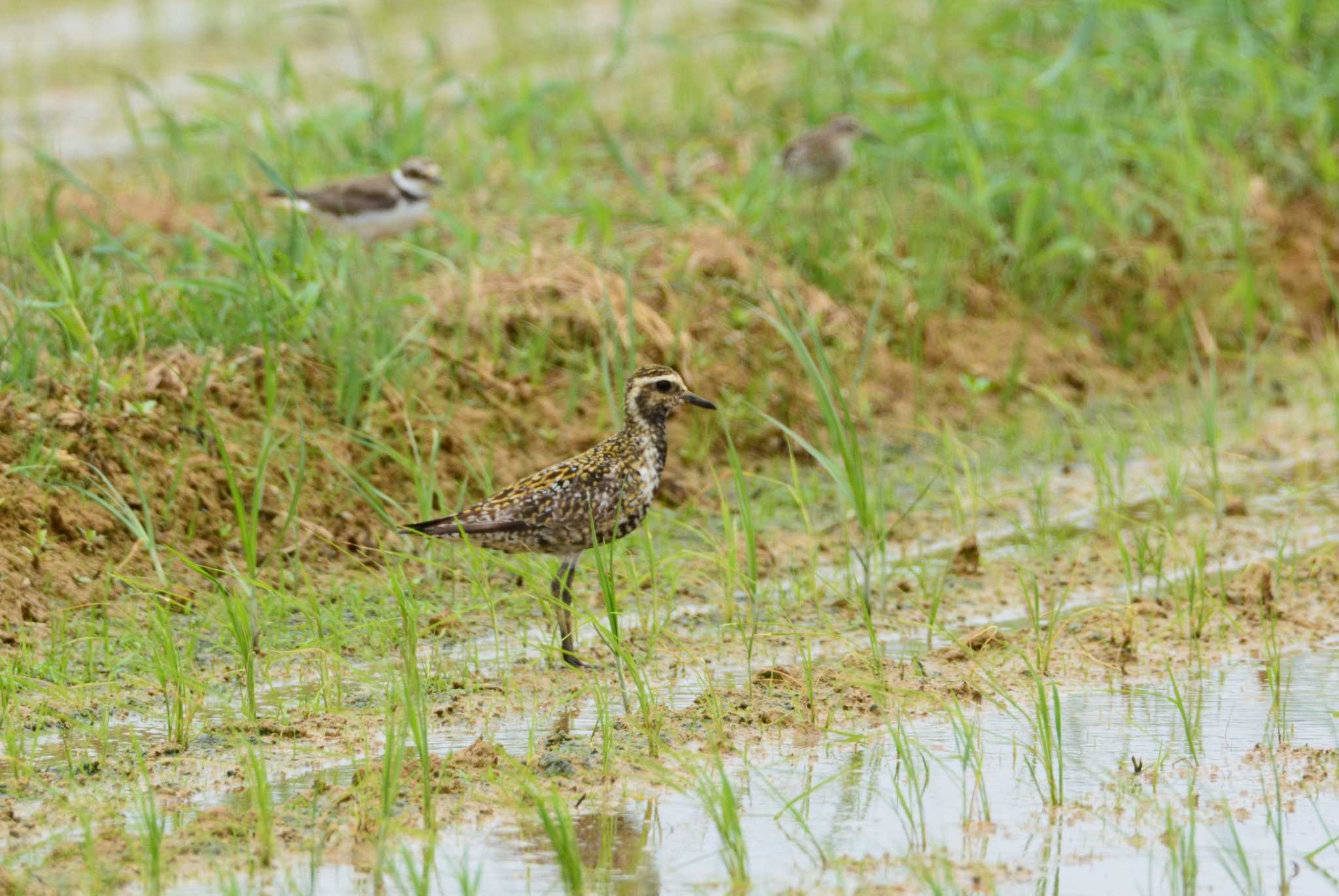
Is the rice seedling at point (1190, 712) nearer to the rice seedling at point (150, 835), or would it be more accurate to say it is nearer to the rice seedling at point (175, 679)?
the rice seedling at point (150, 835)

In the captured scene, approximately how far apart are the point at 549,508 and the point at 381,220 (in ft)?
11.0

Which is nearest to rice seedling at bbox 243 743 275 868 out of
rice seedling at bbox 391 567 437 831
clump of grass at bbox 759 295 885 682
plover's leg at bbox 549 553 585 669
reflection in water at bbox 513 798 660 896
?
rice seedling at bbox 391 567 437 831

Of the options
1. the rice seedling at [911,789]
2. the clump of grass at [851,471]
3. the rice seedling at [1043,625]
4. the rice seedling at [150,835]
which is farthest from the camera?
the clump of grass at [851,471]

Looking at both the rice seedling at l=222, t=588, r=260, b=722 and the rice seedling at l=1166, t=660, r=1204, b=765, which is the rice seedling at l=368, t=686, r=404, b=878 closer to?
Answer: the rice seedling at l=222, t=588, r=260, b=722

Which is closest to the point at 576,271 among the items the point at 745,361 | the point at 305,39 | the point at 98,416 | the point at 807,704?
the point at 745,361

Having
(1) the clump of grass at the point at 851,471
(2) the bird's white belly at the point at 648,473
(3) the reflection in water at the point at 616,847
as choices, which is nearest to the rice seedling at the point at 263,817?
(3) the reflection in water at the point at 616,847

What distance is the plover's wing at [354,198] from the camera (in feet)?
32.1

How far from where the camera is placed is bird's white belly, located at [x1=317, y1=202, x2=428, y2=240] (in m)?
9.76

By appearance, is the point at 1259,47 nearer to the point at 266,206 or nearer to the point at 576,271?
the point at 576,271

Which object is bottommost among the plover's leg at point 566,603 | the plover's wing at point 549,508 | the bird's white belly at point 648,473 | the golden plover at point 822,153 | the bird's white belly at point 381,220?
the plover's leg at point 566,603

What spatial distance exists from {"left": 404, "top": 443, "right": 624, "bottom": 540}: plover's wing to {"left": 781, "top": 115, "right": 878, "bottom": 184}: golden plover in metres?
4.24

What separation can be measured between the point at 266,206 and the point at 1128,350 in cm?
487

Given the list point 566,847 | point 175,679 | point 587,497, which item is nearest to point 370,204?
point 587,497

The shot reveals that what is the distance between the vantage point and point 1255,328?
36.1ft
